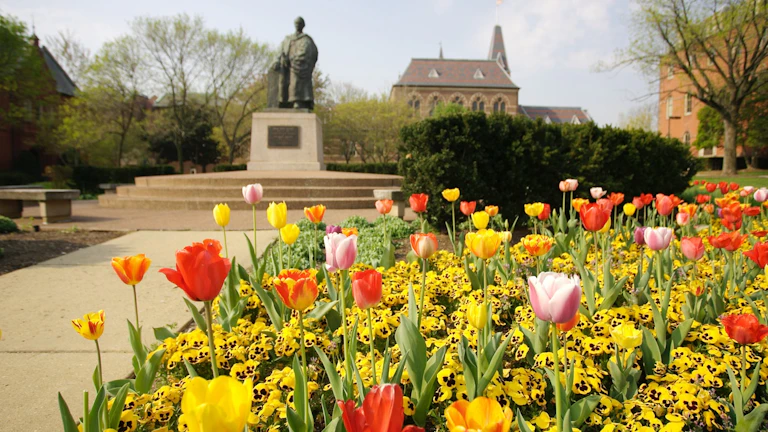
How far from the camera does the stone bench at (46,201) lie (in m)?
8.49

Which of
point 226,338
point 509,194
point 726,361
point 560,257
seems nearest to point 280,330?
point 226,338

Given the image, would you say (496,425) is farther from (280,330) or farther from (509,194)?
(509,194)

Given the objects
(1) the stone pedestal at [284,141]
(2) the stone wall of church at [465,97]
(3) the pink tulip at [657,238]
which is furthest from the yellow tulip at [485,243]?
(2) the stone wall of church at [465,97]

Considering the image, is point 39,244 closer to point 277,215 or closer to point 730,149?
point 277,215

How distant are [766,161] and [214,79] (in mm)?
40032

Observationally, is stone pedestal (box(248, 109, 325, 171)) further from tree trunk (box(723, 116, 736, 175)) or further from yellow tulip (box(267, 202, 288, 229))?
tree trunk (box(723, 116, 736, 175))

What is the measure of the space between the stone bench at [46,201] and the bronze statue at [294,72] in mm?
9117

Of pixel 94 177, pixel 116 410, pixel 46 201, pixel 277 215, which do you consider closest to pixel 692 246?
pixel 277 215

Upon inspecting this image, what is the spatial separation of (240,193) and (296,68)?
679cm

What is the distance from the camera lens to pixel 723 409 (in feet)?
5.25

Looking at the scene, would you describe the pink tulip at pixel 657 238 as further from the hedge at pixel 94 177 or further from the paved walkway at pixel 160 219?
the hedge at pixel 94 177

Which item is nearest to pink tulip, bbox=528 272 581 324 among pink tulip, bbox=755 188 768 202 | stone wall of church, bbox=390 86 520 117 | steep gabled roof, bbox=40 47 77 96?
pink tulip, bbox=755 188 768 202

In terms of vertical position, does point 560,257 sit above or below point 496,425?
below

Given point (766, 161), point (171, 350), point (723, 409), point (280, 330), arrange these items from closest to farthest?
point (723, 409)
point (171, 350)
point (280, 330)
point (766, 161)
